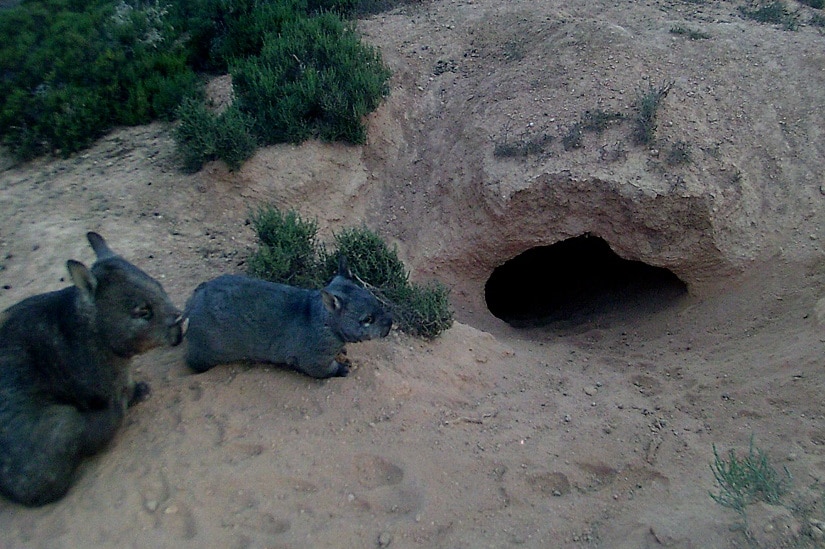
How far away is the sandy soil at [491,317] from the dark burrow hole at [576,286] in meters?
0.40

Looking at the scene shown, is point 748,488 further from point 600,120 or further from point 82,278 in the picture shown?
point 600,120

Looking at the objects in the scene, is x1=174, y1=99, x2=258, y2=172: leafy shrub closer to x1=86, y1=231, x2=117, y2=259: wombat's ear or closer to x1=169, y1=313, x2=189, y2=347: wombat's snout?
x1=86, y1=231, x2=117, y2=259: wombat's ear

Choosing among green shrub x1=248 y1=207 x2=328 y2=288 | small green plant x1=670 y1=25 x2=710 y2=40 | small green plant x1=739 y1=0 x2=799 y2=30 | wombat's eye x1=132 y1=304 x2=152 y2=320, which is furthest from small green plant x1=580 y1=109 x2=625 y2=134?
wombat's eye x1=132 y1=304 x2=152 y2=320

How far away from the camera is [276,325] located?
493cm

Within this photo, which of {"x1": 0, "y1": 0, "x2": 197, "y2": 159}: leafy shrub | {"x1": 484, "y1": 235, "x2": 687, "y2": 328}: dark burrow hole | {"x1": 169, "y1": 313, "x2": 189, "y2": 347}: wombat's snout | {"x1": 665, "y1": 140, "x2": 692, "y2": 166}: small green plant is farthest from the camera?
{"x1": 0, "y1": 0, "x2": 197, "y2": 159}: leafy shrub

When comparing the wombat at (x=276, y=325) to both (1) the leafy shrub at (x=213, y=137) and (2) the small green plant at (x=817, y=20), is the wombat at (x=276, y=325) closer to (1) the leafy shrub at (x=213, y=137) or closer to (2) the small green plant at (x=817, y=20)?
(1) the leafy shrub at (x=213, y=137)

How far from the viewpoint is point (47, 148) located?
838 centimetres

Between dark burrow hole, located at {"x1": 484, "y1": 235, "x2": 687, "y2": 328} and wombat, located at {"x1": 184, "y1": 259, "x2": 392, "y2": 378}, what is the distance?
3.92m

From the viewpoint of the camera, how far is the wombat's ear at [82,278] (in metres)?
3.86

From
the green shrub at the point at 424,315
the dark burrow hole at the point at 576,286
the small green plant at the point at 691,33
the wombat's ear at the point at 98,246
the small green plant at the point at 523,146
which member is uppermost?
the small green plant at the point at 691,33

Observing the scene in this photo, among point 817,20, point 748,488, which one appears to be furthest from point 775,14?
point 748,488

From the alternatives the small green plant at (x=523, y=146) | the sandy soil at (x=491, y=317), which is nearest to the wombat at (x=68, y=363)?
the sandy soil at (x=491, y=317)

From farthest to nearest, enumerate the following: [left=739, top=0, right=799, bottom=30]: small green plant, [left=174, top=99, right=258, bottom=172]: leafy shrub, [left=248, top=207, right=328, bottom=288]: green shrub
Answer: [left=739, top=0, right=799, bottom=30]: small green plant, [left=174, top=99, right=258, bottom=172]: leafy shrub, [left=248, top=207, right=328, bottom=288]: green shrub

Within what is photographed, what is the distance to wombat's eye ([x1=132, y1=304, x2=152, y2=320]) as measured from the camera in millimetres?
4105
